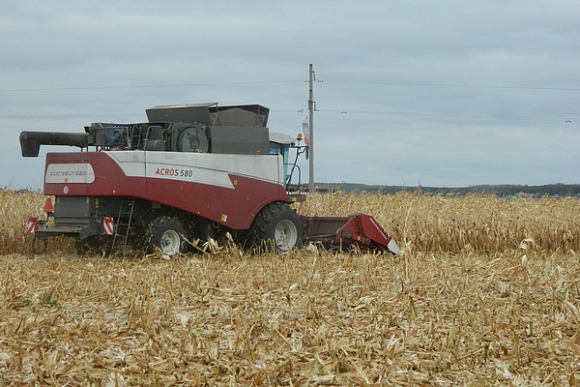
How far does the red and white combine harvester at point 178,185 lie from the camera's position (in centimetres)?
1195

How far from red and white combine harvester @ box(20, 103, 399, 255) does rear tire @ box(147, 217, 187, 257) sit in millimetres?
15

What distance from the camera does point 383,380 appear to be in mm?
4965

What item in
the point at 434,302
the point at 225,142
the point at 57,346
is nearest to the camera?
→ the point at 57,346

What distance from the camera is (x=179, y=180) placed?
12273 mm

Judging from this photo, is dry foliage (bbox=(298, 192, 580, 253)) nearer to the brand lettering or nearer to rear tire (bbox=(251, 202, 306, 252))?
rear tire (bbox=(251, 202, 306, 252))

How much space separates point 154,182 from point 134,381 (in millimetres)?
7174

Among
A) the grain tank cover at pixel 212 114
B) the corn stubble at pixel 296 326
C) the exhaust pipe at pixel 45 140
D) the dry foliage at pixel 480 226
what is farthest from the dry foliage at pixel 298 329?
the dry foliage at pixel 480 226

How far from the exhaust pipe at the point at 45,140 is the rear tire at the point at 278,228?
10.1 ft

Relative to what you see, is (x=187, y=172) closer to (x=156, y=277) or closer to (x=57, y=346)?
(x=156, y=277)

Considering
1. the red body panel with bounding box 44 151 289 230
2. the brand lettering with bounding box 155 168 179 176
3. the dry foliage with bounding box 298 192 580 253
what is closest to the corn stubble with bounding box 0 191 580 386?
the red body panel with bounding box 44 151 289 230

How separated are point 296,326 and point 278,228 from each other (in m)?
7.61

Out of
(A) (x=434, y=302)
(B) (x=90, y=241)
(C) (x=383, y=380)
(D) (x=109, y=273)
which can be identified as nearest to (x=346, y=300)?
(A) (x=434, y=302)

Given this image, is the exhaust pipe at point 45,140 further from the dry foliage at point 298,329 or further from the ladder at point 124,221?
the dry foliage at point 298,329

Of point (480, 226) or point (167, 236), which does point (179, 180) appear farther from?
point (480, 226)
